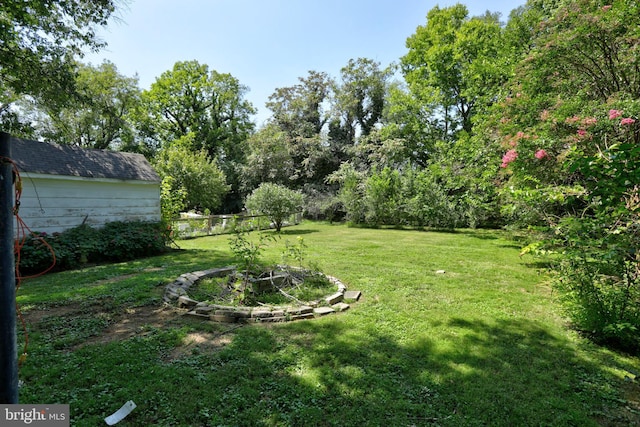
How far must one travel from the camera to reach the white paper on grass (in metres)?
2.02

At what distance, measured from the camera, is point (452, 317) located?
3.96m

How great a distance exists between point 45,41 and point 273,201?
888 cm

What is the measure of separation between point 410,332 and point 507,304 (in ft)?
6.68

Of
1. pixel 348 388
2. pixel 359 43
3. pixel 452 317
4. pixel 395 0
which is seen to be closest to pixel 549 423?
pixel 348 388

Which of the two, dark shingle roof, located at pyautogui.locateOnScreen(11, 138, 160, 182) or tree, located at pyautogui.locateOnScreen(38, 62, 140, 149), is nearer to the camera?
dark shingle roof, located at pyautogui.locateOnScreen(11, 138, 160, 182)

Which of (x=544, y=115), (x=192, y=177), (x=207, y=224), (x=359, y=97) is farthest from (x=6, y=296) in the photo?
(x=359, y=97)

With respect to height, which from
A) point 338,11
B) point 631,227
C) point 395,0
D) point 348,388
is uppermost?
point 395,0

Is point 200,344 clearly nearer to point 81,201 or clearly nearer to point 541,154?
point 541,154

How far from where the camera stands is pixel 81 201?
8070 mm

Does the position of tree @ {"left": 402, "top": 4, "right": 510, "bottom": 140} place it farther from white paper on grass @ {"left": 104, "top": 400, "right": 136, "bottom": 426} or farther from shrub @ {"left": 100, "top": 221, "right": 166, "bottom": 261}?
white paper on grass @ {"left": 104, "top": 400, "right": 136, "bottom": 426}

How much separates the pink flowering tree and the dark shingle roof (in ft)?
33.3

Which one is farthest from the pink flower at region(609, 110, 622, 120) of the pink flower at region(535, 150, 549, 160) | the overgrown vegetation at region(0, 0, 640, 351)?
the pink flower at region(535, 150, 549, 160)

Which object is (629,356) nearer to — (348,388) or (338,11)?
(348,388)

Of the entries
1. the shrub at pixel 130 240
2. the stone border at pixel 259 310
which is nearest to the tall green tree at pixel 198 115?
the shrub at pixel 130 240
